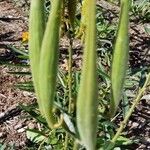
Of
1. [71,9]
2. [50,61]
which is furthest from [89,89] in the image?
[71,9]

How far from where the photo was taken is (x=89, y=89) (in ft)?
2.24

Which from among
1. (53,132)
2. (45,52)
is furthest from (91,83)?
(53,132)

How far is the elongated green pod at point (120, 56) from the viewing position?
74 cm

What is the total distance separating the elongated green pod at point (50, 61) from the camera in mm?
704

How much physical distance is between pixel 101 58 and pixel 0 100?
0.61 metres

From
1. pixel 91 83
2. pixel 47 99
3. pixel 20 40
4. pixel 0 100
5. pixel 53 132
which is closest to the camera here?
pixel 91 83

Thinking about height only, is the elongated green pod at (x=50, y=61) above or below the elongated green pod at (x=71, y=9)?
below

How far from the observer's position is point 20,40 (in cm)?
275

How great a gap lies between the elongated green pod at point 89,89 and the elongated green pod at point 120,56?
8 cm

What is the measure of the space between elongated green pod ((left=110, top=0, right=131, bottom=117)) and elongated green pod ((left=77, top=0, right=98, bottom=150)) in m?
0.08

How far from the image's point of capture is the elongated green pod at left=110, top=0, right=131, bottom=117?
0.74 metres

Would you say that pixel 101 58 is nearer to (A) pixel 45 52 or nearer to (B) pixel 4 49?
(B) pixel 4 49

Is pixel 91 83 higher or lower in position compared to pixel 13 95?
higher

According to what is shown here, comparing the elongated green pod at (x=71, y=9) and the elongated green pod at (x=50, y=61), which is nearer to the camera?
the elongated green pod at (x=50, y=61)
